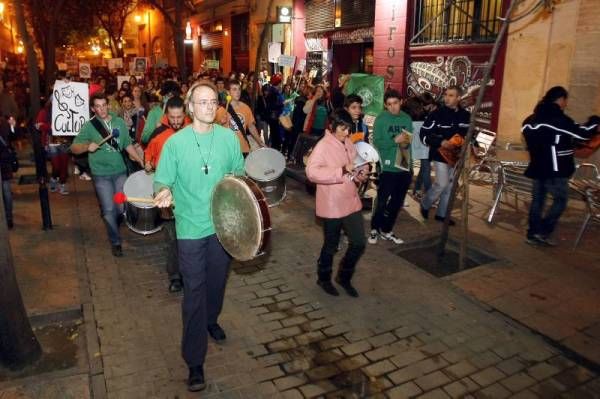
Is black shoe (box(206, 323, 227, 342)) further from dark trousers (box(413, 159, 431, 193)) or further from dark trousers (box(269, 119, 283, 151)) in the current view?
dark trousers (box(269, 119, 283, 151))

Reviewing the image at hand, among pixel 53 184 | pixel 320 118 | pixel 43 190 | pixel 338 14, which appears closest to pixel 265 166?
pixel 43 190

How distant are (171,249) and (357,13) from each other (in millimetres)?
13552

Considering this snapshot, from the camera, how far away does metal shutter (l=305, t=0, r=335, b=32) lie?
59.9ft

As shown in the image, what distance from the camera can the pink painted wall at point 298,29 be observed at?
811 inches

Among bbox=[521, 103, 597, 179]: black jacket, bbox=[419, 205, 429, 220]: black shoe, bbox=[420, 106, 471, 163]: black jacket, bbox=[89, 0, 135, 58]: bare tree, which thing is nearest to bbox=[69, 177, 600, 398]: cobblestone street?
bbox=[419, 205, 429, 220]: black shoe

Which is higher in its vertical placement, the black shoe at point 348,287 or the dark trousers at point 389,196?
the dark trousers at point 389,196

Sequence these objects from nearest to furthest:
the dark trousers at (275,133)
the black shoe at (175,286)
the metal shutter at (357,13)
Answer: the black shoe at (175,286)
the dark trousers at (275,133)
the metal shutter at (357,13)

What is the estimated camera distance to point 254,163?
24.4ft

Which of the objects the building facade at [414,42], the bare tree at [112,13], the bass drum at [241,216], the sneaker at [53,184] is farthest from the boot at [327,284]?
the bare tree at [112,13]

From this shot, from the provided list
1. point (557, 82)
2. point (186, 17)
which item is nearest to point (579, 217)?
point (557, 82)

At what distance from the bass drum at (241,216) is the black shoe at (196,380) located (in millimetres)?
922

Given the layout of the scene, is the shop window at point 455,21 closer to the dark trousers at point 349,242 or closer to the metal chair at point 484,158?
the metal chair at point 484,158

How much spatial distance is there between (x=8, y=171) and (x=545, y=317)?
6.72 meters

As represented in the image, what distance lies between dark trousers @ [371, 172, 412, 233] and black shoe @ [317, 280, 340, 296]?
67.2 inches
